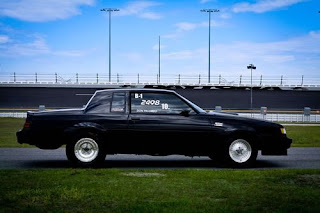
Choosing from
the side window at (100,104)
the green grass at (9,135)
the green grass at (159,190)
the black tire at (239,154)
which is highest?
the side window at (100,104)

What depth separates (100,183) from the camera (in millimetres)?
6727

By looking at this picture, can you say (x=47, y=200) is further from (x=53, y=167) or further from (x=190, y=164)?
(x=190, y=164)

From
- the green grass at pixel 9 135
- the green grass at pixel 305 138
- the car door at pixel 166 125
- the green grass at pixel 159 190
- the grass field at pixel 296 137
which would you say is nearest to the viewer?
the green grass at pixel 159 190

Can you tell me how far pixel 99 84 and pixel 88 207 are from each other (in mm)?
49586

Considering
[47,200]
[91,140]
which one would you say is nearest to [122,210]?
[47,200]

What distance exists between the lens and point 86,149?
8.63 metres

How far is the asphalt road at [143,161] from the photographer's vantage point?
9.10 m

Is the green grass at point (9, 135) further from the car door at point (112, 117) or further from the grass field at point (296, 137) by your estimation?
the car door at point (112, 117)

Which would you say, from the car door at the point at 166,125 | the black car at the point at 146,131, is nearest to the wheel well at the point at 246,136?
the black car at the point at 146,131

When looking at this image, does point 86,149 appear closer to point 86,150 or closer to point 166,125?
point 86,150

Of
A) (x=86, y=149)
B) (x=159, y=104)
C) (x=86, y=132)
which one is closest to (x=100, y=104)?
(x=86, y=132)

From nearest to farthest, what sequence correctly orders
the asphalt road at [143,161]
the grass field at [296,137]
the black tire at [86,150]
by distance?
the black tire at [86,150] < the asphalt road at [143,161] < the grass field at [296,137]

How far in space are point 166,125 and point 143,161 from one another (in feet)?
5.63

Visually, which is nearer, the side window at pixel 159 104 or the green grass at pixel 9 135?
the side window at pixel 159 104
